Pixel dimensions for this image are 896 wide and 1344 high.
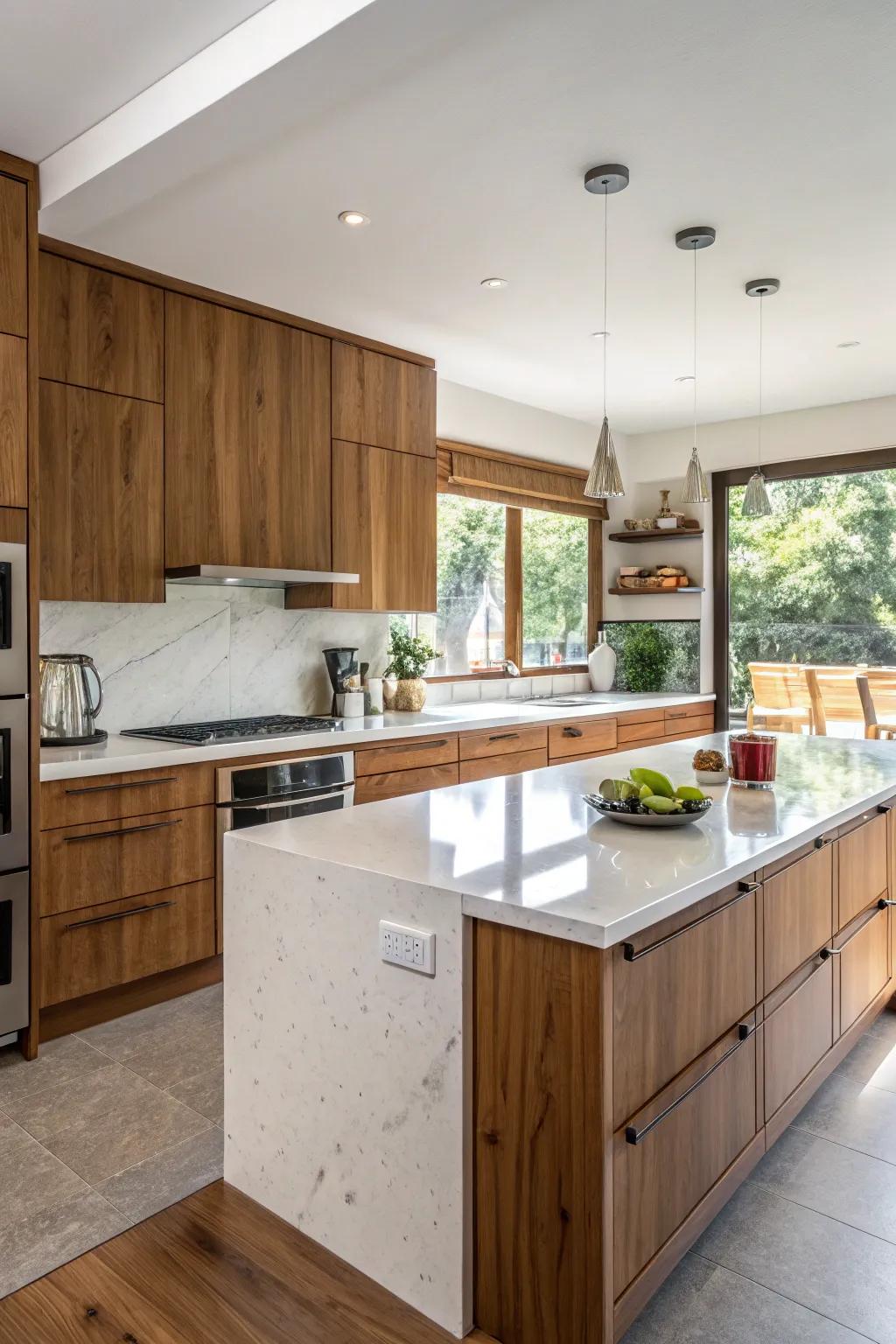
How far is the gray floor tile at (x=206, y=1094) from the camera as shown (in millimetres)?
2445

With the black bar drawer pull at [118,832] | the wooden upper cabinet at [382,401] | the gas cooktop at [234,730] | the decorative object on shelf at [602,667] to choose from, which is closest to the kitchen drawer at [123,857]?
the black bar drawer pull at [118,832]

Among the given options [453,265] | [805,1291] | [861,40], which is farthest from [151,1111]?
[861,40]

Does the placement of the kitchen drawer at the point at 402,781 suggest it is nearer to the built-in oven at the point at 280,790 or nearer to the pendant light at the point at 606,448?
the built-in oven at the point at 280,790

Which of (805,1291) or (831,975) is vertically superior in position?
(831,975)

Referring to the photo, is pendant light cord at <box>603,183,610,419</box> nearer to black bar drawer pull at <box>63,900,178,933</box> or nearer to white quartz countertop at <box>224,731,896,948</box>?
white quartz countertop at <box>224,731,896,948</box>

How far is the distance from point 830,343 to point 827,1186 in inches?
143

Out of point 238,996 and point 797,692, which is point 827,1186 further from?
point 797,692

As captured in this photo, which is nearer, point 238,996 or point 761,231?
point 238,996

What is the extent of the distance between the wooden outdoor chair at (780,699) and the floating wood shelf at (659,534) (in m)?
0.96

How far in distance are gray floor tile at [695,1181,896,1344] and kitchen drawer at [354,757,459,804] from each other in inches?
76.4

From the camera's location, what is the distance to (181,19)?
6.82 ft

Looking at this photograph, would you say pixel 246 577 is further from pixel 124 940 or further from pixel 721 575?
pixel 721 575

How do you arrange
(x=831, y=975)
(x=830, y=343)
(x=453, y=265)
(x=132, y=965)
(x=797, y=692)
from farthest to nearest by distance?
(x=797, y=692) < (x=830, y=343) < (x=453, y=265) < (x=132, y=965) < (x=831, y=975)

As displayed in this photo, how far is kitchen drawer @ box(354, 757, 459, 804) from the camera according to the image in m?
3.75
